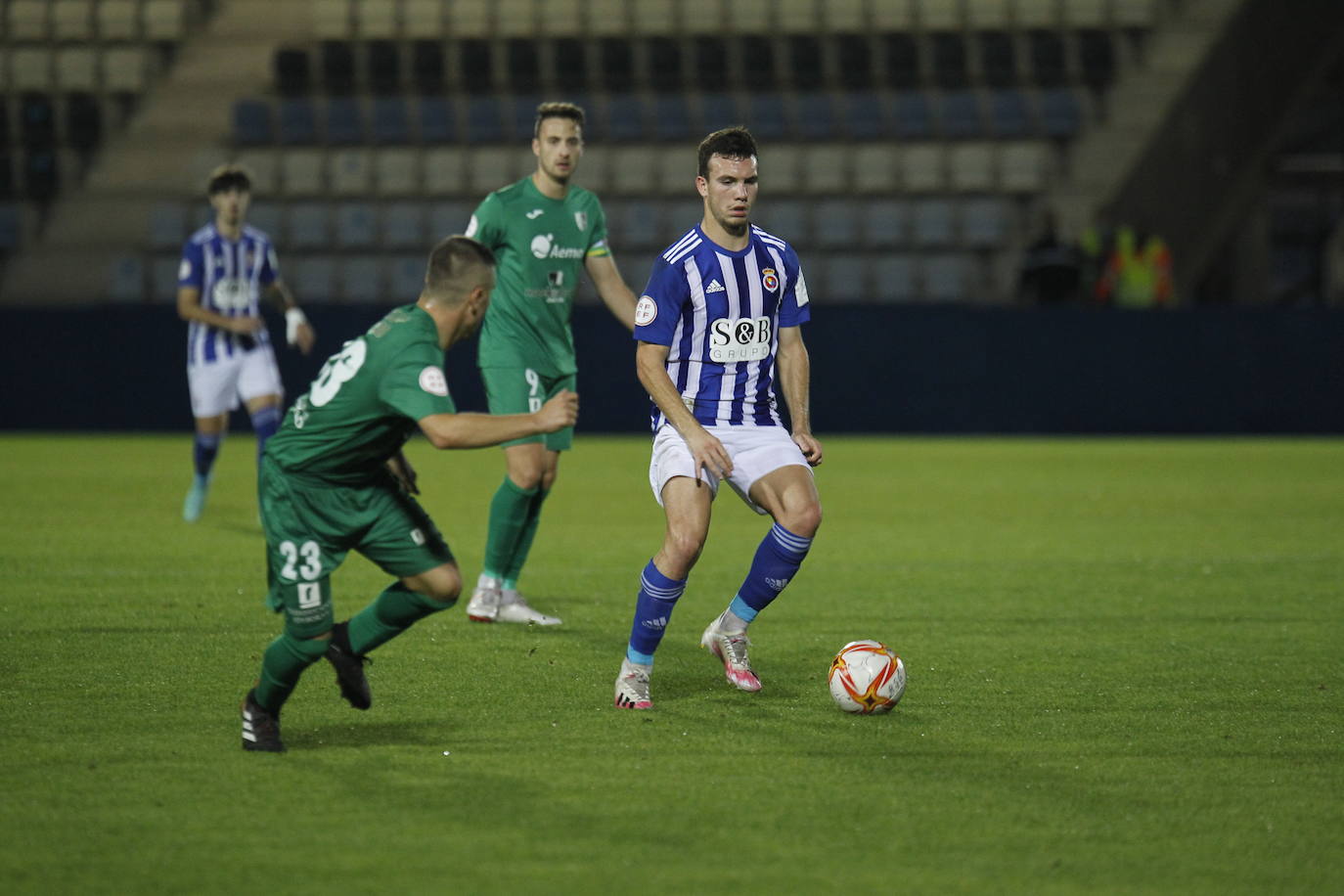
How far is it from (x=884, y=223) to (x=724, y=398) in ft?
52.7

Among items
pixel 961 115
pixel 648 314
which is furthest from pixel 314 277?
pixel 648 314

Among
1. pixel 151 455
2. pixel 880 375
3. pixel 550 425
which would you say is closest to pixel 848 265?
pixel 880 375

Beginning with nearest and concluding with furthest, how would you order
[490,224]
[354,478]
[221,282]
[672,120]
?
[354,478] → [490,224] → [221,282] → [672,120]

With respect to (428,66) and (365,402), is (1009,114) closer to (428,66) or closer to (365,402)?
(428,66)

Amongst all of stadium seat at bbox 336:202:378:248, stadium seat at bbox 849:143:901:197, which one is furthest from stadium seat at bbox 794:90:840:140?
stadium seat at bbox 336:202:378:248

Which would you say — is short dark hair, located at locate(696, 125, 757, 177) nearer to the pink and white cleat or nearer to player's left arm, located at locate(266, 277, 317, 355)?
the pink and white cleat

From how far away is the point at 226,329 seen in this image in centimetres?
1055

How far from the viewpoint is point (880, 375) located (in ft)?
59.5

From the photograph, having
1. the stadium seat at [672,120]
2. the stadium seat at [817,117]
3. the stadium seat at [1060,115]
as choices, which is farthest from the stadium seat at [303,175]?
the stadium seat at [1060,115]

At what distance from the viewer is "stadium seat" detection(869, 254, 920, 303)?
20484 mm

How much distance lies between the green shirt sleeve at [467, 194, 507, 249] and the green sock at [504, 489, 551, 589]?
3.65 feet

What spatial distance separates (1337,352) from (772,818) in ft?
51.5

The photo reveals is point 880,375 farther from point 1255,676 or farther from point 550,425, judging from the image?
point 550,425

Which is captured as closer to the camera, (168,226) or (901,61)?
(168,226)
